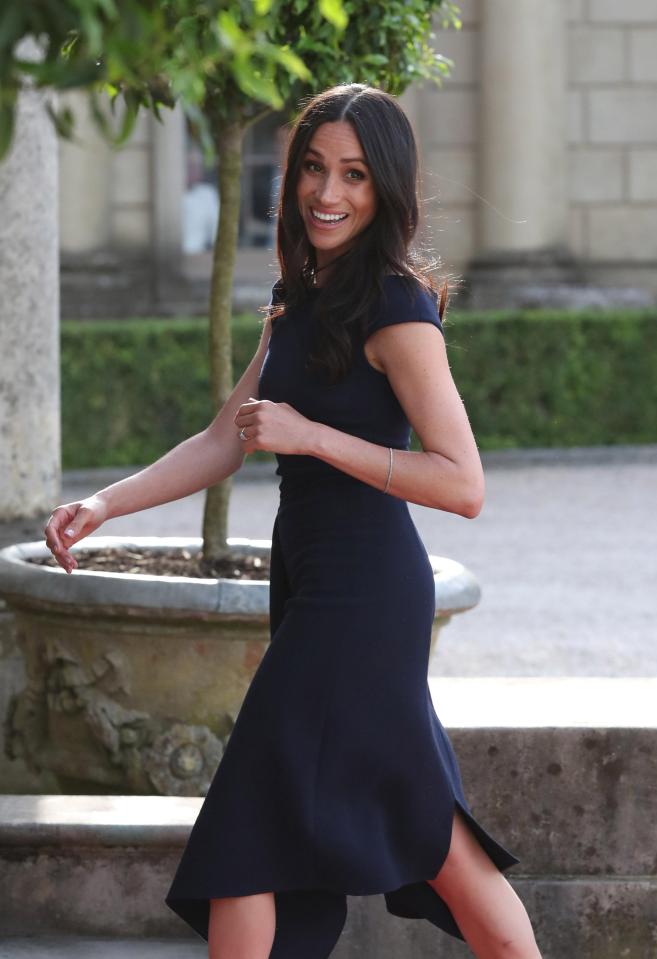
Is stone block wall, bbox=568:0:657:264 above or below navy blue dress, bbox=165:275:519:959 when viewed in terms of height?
above

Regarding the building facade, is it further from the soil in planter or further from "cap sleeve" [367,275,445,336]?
"cap sleeve" [367,275,445,336]

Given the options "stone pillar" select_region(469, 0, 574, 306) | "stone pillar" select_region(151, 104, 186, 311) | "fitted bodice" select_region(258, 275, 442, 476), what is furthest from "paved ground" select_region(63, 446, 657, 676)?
"fitted bodice" select_region(258, 275, 442, 476)

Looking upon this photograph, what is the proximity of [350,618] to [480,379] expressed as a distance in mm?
12715

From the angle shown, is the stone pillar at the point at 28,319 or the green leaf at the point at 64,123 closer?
the green leaf at the point at 64,123

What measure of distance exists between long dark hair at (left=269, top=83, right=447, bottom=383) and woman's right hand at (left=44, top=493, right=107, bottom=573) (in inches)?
18.8

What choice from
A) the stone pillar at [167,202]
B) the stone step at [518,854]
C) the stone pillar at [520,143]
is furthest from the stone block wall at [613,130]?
the stone step at [518,854]

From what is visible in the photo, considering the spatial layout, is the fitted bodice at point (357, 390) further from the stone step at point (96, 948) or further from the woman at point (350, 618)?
the stone step at point (96, 948)

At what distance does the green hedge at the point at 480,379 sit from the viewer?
1448 cm

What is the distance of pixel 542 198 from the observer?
17047 mm

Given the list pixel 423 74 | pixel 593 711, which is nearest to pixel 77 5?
pixel 593 711

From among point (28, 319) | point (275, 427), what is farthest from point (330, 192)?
point (28, 319)

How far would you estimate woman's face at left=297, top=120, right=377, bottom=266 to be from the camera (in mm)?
3029

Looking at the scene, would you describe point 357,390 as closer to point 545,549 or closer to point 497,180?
point 545,549

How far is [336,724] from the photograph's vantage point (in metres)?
2.98
